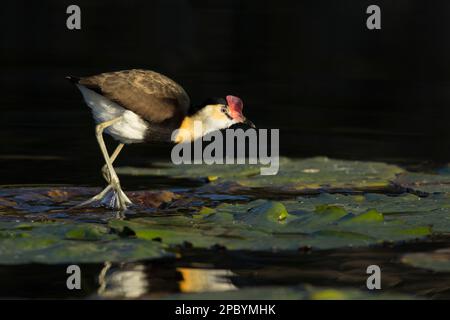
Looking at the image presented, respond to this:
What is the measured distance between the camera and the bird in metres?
13.1

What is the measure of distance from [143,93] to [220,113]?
4.32ft

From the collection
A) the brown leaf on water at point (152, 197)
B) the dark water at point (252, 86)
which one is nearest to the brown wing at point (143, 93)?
the brown leaf on water at point (152, 197)

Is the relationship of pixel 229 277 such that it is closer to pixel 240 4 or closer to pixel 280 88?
pixel 280 88

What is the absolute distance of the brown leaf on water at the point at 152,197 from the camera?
42.9 ft

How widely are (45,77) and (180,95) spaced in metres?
10.9

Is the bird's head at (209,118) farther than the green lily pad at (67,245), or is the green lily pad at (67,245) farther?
the bird's head at (209,118)

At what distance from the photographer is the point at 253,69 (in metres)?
26.5

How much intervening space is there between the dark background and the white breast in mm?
1202

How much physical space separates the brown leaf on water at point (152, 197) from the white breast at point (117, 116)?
2.29 feet

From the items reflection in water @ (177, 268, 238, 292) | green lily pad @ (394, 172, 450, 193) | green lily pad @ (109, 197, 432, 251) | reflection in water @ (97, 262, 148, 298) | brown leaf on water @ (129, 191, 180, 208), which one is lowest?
brown leaf on water @ (129, 191, 180, 208)

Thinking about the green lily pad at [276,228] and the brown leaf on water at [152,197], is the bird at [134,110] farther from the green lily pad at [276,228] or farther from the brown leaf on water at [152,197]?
the green lily pad at [276,228]

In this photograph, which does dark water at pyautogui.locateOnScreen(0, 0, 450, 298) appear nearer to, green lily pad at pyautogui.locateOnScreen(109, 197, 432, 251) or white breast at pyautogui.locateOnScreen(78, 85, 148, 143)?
green lily pad at pyautogui.locateOnScreen(109, 197, 432, 251)

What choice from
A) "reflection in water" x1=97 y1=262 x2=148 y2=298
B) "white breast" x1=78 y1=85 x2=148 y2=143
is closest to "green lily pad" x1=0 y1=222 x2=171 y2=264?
"reflection in water" x1=97 y1=262 x2=148 y2=298
